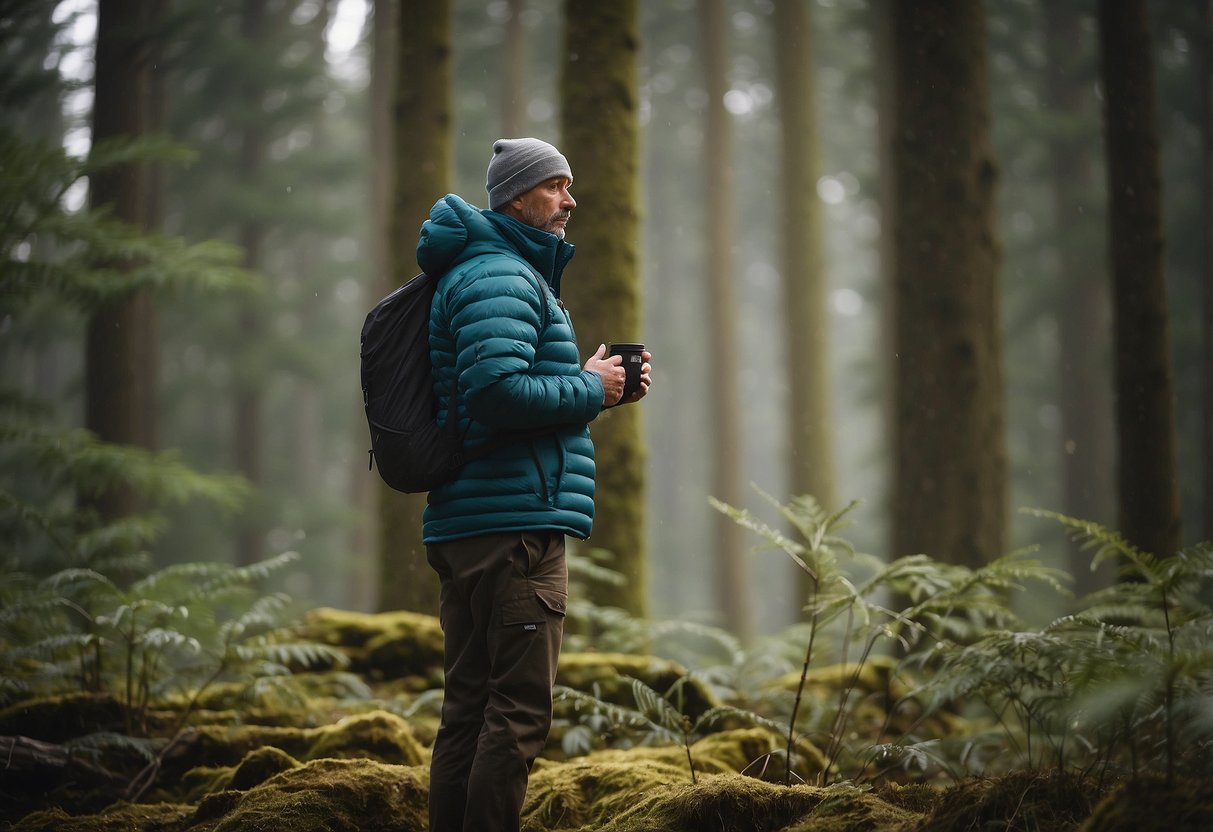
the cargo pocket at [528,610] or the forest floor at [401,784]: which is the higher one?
the cargo pocket at [528,610]

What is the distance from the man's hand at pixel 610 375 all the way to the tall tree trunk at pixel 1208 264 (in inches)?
490

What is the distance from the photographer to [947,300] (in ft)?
25.7

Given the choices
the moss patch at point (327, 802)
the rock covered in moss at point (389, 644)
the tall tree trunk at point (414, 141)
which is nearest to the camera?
the moss patch at point (327, 802)

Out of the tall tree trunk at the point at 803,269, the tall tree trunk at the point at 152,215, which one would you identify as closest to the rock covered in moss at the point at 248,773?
the tall tree trunk at the point at 803,269

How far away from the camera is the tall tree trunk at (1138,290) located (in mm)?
8078

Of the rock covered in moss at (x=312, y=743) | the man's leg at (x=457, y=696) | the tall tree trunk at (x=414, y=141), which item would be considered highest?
the tall tree trunk at (x=414, y=141)

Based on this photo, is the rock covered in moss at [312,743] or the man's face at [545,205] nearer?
the man's face at [545,205]

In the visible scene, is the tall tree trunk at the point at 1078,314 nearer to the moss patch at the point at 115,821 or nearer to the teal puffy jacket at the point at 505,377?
the teal puffy jacket at the point at 505,377

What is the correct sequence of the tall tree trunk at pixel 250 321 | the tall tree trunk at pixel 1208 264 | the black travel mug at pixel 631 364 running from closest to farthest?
the black travel mug at pixel 631 364 → the tall tree trunk at pixel 1208 264 → the tall tree trunk at pixel 250 321

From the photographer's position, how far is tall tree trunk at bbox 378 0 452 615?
851cm

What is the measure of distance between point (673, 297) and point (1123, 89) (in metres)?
24.6

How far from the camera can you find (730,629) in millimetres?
19062

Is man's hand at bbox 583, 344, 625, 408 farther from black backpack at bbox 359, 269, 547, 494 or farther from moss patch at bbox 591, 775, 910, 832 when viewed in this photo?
moss patch at bbox 591, 775, 910, 832

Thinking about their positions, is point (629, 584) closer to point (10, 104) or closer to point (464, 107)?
point (10, 104)
